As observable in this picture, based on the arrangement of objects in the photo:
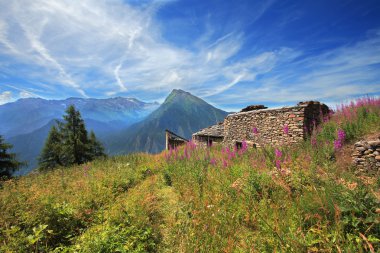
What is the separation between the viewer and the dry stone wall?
384 inches

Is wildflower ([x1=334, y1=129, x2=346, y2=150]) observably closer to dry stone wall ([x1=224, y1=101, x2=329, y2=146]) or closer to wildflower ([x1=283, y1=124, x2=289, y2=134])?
dry stone wall ([x1=224, y1=101, x2=329, y2=146])

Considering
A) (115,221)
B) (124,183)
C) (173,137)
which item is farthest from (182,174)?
(173,137)

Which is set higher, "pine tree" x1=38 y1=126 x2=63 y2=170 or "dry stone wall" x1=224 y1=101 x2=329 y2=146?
"dry stone wall" x1=224 y1=101 x2=329 y2=146

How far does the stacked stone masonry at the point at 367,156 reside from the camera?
576 cm

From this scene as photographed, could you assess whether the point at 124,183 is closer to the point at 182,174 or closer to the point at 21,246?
the point at 182,174

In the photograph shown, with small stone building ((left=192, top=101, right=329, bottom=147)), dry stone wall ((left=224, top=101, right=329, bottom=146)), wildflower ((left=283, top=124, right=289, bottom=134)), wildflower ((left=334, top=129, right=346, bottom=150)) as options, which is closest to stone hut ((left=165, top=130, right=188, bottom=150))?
small stone building ((left=192, top=101, right=329, bottom=147))

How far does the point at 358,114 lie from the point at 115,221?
11039mm

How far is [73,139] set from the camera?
2933 cm

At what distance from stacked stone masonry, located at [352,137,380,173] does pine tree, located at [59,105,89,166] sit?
32.7m

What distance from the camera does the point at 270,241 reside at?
301cm

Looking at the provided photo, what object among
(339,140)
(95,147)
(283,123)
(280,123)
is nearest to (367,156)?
(339,140)

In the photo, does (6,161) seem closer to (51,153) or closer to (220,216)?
(51,153)

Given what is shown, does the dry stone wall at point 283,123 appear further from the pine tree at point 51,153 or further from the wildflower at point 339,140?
the pine tree at point 51,153

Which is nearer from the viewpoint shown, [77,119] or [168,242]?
[168,242]
